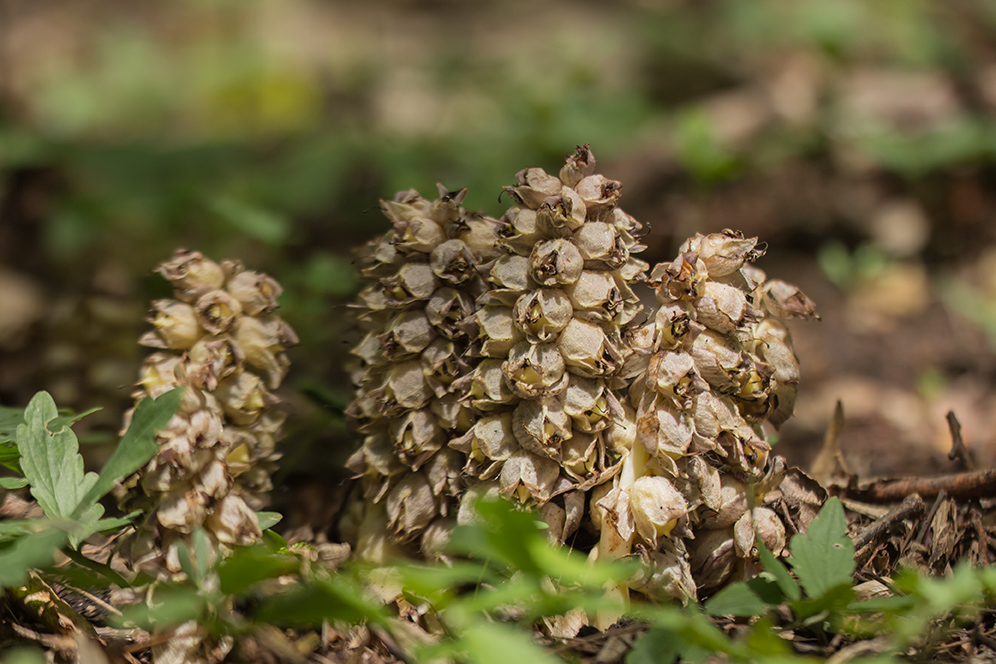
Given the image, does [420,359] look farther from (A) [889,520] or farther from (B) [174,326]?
(A) [889,520]

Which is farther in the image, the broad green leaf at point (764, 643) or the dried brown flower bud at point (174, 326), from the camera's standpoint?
the dried brown flower bud at point (174, 326)

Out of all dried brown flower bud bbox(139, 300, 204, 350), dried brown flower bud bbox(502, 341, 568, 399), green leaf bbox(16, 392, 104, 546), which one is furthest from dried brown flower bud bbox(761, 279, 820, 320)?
green leaf bbox(16, 392, 104, 546)

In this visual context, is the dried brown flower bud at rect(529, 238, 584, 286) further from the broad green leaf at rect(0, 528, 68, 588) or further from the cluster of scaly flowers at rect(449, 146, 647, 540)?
the broad green leaf at rect(0, 528, 68, 588)

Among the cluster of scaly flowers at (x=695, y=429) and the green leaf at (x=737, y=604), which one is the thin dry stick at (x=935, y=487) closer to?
the cluster of scaly flowers at (x=695, y=429)

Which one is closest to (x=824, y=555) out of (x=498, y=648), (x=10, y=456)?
(x=498, y=648)

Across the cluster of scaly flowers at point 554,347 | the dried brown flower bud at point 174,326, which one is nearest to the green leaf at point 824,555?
the cluster of scaly flowers at point 554,347

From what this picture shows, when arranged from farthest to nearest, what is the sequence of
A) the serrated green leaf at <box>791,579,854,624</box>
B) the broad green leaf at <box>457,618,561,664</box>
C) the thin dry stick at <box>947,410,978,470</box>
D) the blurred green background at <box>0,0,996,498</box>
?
the blurred green background at <box>0,0,996,498</box>, the thin dry stick at <box>947,410,978,470</box>, the serrated green leaf at <box>791,579,854,624</box>, the broad green leaf at <box>457,618,561,664</box>

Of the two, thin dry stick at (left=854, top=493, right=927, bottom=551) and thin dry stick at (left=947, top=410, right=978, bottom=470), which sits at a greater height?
thin dry stick at (left=947, top=410, right=978, bottom=470)
